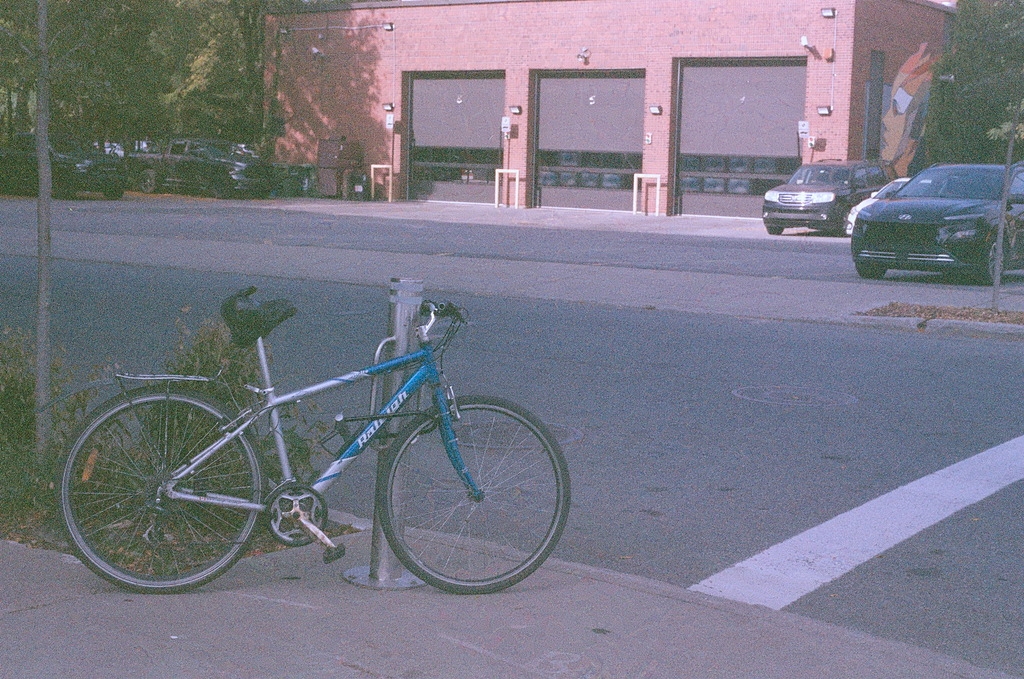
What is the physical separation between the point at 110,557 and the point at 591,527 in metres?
2.28

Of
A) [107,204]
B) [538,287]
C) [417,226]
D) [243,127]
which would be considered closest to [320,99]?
[243,127]

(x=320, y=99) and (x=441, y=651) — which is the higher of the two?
(x=320, y=99)

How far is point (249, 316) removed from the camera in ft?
16.6

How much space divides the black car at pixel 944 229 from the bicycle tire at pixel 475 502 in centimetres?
1380

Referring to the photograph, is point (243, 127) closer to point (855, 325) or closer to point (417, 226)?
point (417, 226)

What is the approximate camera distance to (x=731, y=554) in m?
5.90

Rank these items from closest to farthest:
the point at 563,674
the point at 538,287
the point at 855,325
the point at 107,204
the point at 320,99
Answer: the point at 563,674, the point at 855,325, the point at 538,287, the point at 107,204, the point at 320,99

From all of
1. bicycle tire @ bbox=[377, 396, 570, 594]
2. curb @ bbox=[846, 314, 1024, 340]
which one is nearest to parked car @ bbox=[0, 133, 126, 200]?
curb @ bbox=[846, 314, 1024, 340]

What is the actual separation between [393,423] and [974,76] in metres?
37.8

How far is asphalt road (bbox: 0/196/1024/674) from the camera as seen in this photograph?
5.62 m

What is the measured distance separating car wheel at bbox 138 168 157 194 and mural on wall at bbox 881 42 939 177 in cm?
2187

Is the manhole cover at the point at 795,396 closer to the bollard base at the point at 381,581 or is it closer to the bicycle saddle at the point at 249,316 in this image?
the bollard base at the point at 381,581

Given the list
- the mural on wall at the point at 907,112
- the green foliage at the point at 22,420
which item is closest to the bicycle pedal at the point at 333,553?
the green foliage at the point at 22,420

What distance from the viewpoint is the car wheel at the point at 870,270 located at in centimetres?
1922
